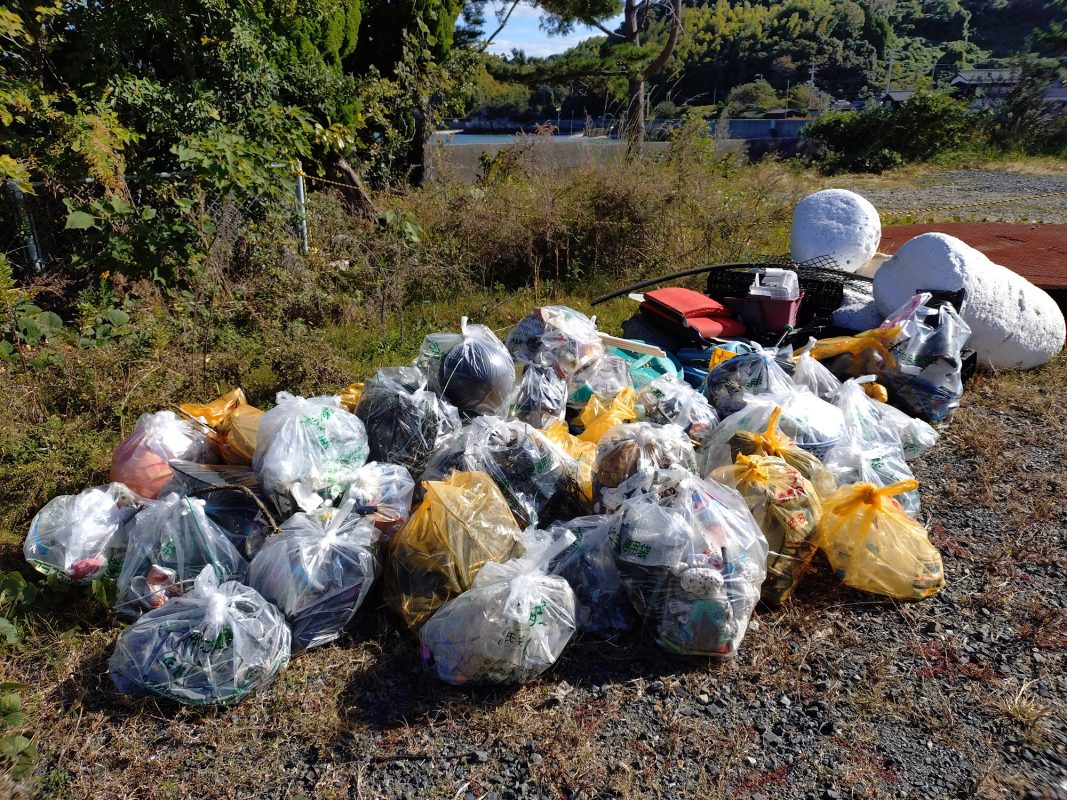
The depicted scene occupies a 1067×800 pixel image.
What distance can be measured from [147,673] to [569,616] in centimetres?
123

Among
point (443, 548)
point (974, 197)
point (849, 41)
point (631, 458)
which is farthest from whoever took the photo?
point (849, 41)

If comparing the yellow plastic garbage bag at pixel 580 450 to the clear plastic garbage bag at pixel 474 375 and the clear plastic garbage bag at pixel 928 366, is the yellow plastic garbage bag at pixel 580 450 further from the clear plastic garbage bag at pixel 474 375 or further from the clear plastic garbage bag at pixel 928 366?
the clear plastic garbage bag at pixel 928 366

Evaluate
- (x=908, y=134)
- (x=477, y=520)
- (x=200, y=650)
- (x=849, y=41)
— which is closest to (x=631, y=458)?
(x=477, y=520)

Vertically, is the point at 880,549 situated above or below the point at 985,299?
below

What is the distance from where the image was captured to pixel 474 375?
3.24 m

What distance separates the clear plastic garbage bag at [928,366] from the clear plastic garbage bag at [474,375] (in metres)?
2.16

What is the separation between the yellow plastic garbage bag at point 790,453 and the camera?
9.05ft

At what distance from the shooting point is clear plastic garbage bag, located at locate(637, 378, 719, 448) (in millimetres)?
3295

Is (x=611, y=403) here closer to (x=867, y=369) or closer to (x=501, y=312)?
(x=867, y=369)

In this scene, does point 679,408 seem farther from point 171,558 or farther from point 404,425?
point 171,558

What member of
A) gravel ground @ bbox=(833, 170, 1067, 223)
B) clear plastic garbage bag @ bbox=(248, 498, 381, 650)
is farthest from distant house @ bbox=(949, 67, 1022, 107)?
clear plastic garbage bag @ bbox=(248, 498, 381, 650)

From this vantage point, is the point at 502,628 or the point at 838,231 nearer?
the point at 502,628

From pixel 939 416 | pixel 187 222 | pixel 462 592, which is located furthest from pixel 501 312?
pixel 462 592

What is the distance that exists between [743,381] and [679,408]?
0.37 metres
